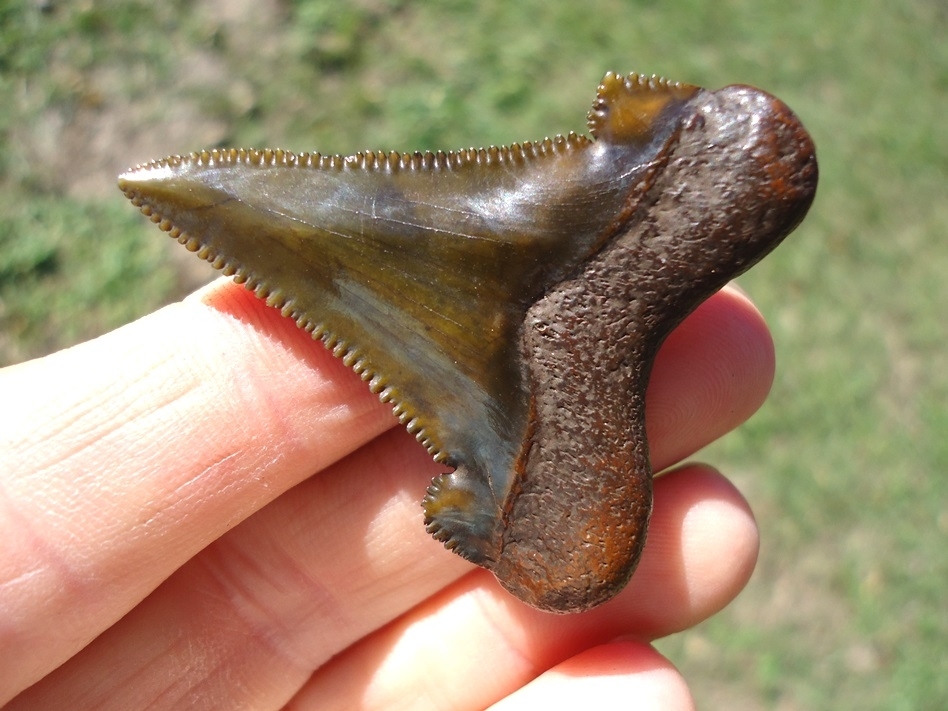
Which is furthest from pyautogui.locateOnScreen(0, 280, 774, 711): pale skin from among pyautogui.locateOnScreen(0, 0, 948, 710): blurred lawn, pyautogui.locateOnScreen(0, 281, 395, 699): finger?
pyautogui.locateOnScreen(0, 0, 948, 710): blurred lawn

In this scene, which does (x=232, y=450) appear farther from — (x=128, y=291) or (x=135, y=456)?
(x=128, y=291)

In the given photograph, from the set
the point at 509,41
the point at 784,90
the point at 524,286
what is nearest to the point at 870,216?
the point at 784,90

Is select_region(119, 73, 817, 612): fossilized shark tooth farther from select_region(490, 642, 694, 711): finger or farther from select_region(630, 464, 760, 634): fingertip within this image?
select_region(630, 464, 760, 634): fingertip

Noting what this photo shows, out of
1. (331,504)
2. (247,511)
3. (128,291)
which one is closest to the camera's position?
(247,511)

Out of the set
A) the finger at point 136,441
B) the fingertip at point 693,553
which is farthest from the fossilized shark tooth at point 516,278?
the fingertip at point 693,553

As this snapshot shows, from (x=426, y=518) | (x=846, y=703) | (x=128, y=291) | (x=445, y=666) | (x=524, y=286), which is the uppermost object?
(x=128, y=291)

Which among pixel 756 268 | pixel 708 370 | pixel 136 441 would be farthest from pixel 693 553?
pixel 756 268

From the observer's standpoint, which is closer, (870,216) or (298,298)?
(298,298)
